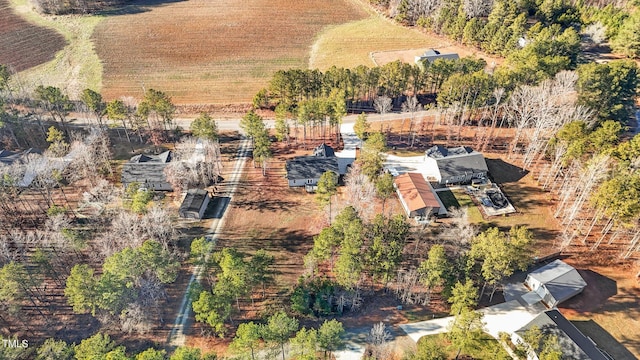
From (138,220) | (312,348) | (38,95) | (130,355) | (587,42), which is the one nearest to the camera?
(312,348)

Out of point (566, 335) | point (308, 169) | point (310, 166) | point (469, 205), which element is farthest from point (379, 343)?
point (310, 166)

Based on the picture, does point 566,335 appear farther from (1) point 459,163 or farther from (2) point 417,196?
(1) point 459,163

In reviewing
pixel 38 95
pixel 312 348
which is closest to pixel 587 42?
pixel 312 348

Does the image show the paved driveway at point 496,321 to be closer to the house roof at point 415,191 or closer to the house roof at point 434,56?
the house roof at point 415,191

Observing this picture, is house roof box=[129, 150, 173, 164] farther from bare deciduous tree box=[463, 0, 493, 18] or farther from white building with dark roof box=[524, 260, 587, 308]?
bare deciduous tree box=[463, 0, 493, 18]

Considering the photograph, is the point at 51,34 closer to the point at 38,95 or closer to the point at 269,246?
the point at 38,95

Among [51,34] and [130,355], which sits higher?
[51,34]

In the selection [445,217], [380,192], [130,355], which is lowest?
[130,355]

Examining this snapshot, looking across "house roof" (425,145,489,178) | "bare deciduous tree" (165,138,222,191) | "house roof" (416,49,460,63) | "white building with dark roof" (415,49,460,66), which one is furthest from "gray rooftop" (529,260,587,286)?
"house roof" (416,49,460,63)

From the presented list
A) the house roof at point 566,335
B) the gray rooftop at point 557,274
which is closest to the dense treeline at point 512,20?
the gray rooftop at point 557,274
